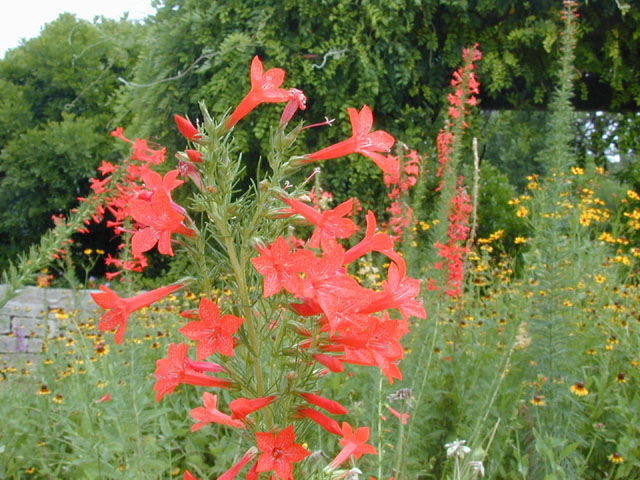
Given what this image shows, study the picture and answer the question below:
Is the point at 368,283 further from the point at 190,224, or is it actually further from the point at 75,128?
the point at 75,128

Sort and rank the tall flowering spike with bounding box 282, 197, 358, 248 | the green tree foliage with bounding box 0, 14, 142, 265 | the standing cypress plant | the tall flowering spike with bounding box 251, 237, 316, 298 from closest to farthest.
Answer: the tall flowering spike with bounding box 251, 237, 316, 298, the tall flowering spike with bounding box 282, 197, 358, 248, the standing cypress plant, the green tree foliage with bounding box 0, 14, 142, 265

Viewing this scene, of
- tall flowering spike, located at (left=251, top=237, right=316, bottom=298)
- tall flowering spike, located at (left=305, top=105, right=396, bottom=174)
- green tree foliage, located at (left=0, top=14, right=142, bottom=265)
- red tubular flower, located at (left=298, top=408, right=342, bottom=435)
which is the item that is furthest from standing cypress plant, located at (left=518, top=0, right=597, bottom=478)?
green tree foliage, located at (left=0, top=14, right=142, bottom=265)

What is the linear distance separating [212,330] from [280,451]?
24cm

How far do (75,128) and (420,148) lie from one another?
5.17 meters

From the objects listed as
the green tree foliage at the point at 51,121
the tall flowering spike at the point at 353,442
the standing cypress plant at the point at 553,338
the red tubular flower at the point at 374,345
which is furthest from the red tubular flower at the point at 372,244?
the green tree foliage at the point at 51,121

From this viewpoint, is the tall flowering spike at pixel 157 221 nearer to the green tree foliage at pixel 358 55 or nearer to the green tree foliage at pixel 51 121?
the green tree foliage at pixel 358 55

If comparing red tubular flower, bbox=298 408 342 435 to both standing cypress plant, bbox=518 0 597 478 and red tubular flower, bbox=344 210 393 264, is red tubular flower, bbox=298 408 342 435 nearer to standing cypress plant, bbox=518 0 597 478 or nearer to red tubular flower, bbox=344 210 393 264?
red tubular flower, bbox=344 210 393 264

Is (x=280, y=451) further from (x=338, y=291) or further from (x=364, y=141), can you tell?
(x=364, y=141)

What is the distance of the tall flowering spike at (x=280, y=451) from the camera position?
0.94 meters

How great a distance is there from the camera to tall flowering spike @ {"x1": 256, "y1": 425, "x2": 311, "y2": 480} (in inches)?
37.0

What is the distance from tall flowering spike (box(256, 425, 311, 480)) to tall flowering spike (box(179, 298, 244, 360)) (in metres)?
0.16

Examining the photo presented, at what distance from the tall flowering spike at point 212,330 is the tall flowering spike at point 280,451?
0.54ft

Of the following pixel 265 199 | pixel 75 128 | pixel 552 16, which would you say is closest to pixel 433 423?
pixel 265 199

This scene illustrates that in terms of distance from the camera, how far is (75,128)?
8258mm
